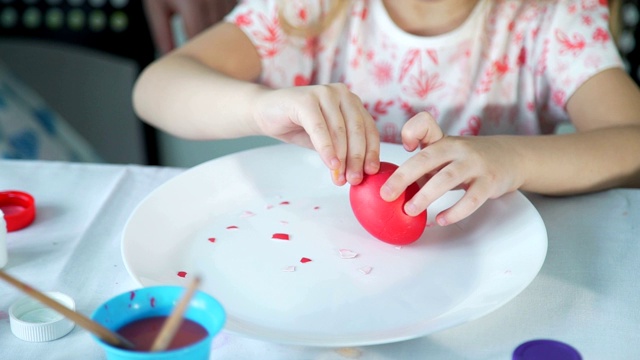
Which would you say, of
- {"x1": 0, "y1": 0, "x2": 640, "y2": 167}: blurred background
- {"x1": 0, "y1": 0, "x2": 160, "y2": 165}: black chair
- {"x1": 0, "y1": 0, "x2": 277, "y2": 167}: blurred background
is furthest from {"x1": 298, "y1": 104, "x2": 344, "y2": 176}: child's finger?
{"x1": 0, "y1": 0, "x2": 160, "y2": 165}: black chair

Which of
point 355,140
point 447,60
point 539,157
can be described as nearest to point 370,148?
point 355,140

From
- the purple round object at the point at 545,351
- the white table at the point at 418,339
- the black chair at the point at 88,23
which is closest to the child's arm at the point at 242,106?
the white table at the point at 418,339

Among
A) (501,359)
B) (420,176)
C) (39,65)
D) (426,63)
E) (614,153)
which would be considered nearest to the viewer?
(501,359)

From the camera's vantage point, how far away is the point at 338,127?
79 centimetres

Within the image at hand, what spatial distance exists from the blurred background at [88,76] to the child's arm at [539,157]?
340 millimetres

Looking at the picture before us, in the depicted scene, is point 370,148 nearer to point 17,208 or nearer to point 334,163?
point 334,163

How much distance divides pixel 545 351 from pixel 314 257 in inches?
9.8

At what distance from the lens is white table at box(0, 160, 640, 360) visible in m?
0.64

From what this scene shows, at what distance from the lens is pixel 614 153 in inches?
38.1

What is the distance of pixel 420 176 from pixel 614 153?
334 mm

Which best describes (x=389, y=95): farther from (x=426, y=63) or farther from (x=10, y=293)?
(x=10, y=293)

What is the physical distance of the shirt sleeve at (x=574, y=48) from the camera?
1138mm

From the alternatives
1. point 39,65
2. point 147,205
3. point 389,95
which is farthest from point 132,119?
point 147,205

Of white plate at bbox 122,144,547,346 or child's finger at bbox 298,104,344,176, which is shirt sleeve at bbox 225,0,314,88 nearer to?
white plate at bbox 122,144,547,346
